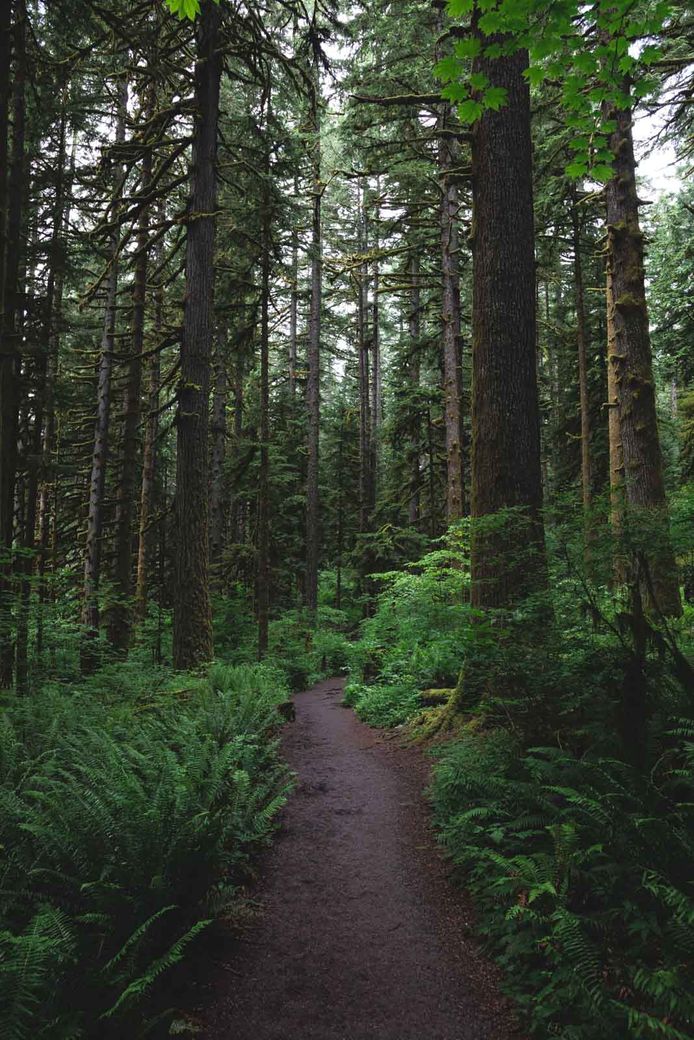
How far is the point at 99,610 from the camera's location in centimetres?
1252

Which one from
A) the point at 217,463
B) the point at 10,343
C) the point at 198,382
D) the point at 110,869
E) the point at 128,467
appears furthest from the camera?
the point at 217,463

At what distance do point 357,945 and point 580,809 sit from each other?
65.7 inches

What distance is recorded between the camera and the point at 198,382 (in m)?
9.88

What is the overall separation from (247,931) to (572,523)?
4082 mm

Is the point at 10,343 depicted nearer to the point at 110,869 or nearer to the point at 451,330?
the point at 110,869

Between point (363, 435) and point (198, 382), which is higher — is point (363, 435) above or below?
above

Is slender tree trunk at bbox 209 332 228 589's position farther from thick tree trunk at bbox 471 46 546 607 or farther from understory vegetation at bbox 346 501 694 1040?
understory vegetation at bbox 346 501 694 1040

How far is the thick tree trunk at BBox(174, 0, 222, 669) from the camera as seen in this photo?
9.66 meters

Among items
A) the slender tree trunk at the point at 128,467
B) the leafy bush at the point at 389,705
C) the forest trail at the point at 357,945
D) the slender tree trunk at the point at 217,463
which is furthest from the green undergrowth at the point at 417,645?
the slender tree trunk at the point at 217,463

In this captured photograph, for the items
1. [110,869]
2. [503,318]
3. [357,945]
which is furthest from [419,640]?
[110,869]

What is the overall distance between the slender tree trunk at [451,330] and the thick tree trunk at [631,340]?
5.08 m

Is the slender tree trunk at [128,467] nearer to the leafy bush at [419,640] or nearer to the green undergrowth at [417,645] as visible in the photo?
the green undergrowth at [417,645]

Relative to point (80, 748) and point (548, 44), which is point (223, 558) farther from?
point (548, 44)

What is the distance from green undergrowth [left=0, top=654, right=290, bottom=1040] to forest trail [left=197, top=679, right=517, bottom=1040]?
347mm
